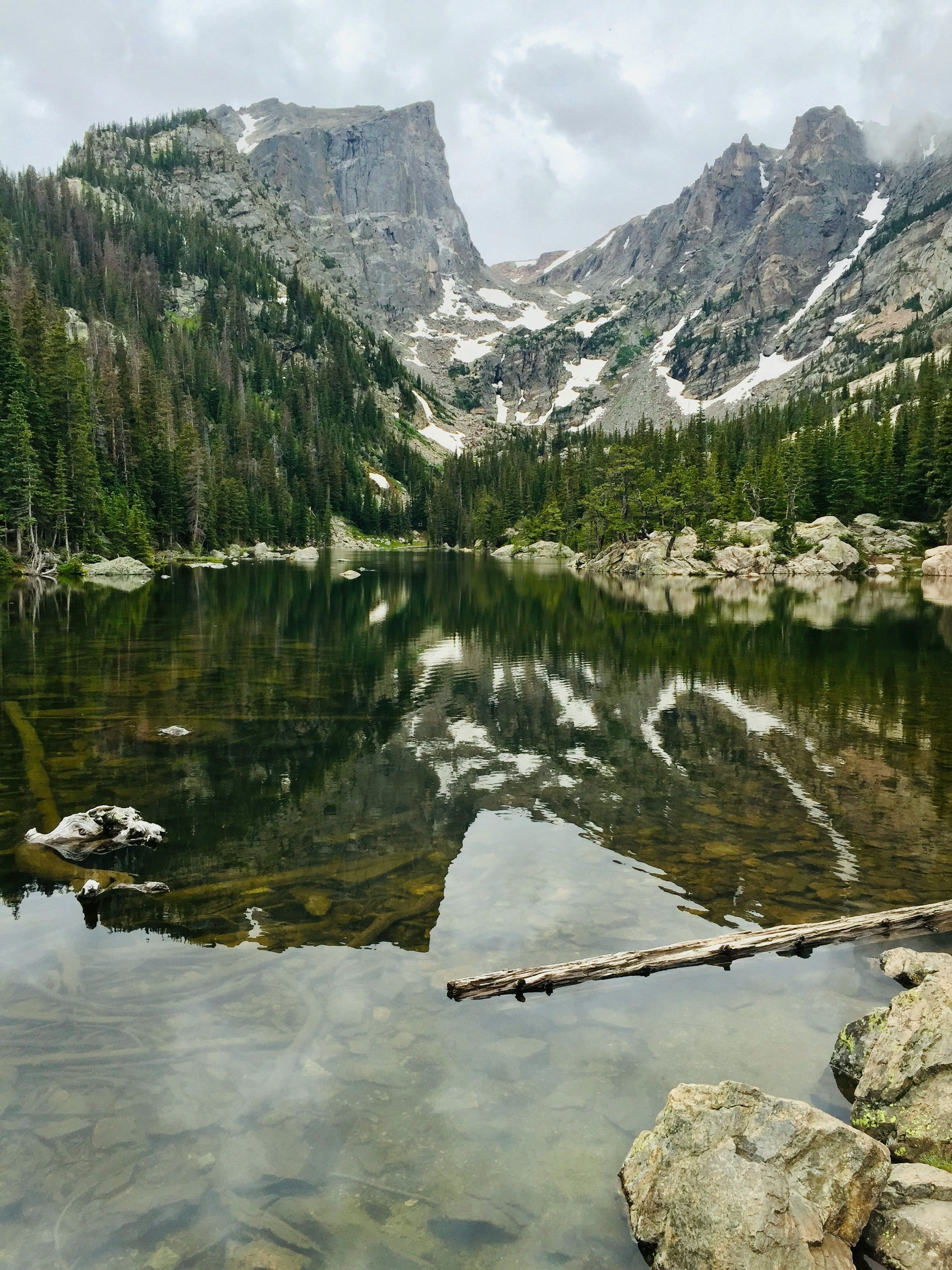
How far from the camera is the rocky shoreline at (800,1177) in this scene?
179 inches

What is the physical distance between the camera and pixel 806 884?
1078 centimetres

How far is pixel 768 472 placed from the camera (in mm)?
104125

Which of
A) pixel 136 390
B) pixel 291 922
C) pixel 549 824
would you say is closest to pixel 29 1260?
pixel 291 922

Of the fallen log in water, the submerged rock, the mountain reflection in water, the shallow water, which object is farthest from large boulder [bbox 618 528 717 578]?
the submerged rock

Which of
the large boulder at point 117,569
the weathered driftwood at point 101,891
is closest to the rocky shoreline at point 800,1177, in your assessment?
the weathered driftwood at point 101,891

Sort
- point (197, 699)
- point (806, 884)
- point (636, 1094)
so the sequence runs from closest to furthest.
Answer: point (636, 1094) < point (806, 884) < point (197, 699)

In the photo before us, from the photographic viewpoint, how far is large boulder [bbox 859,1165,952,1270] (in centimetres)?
449

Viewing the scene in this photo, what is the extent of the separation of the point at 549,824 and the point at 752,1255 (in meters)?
9.01

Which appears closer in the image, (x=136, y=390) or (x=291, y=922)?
(x=291, y=922)

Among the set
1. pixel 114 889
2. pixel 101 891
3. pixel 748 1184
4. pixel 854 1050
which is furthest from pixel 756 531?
pixel 748 1184

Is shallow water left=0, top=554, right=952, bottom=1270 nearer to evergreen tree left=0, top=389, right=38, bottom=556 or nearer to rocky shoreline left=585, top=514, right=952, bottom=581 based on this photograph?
evergreen tree left=0, top=389, right=38, bottom=556

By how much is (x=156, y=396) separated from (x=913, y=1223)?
106 m

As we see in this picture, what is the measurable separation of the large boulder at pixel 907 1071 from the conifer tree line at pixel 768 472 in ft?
289

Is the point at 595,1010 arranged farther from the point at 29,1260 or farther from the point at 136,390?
the point at 136,390
